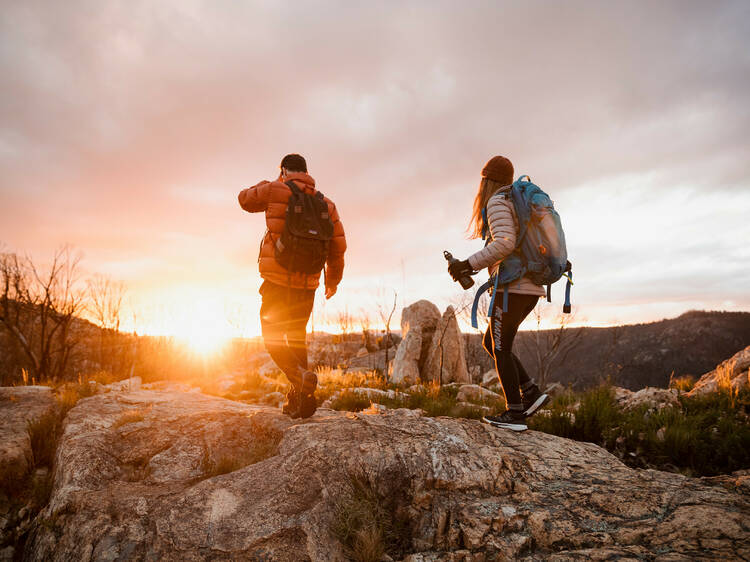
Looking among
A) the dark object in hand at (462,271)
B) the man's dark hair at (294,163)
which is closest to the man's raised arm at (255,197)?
the man's dark hair at (294,163)

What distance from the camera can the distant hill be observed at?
47.2 m

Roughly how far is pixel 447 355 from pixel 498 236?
1205cm

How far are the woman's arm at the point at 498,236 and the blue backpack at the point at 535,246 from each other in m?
0.12

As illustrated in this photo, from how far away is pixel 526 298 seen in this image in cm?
301

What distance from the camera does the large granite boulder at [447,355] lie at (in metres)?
14.1

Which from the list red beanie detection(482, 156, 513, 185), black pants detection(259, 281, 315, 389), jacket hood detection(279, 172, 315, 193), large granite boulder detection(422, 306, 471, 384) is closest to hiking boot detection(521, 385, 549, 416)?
red beanie detection(482, 156, 513, 185)

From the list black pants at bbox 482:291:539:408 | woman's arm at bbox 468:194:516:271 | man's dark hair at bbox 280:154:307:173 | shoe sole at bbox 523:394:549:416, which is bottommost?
shoe sole at bbox 523:394:549:416

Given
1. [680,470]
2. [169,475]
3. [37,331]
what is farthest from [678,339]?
[37,331]

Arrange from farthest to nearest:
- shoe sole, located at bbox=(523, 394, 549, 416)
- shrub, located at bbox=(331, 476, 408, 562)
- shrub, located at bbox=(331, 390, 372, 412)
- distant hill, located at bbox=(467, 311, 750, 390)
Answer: distant hill, located at bbox=(467, 311, 750, 390) < shrub, located at bbox=(331, 390, 372, 412) < shoe sole, located at bbox=(523, 394, 549, 416) < shrub, located at bbox=(331, 476, 408, 562)

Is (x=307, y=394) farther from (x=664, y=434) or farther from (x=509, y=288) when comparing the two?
(x=664, y=434)

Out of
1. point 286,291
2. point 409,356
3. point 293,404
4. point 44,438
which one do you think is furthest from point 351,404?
point 409,356

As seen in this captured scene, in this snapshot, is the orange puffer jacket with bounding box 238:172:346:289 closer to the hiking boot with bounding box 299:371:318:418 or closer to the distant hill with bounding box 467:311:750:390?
the hiking boot with bounding box 299:371:318:418

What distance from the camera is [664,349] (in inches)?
2125

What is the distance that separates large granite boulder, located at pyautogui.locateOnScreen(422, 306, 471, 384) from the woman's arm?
11296 mm
